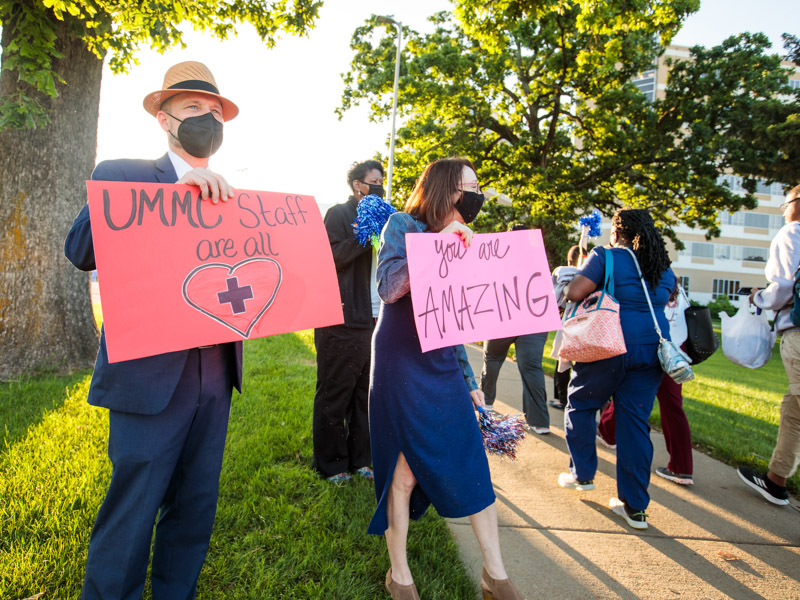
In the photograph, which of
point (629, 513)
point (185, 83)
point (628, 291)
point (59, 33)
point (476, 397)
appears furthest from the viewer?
point (59, 33)

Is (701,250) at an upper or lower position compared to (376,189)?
lower

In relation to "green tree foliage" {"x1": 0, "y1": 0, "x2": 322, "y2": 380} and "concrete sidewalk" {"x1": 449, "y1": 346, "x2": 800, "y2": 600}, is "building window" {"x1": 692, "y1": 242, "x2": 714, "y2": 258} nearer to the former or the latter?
"concrete sidewalk" {"x1": 449, "y1": 346, "x2": 800, "y2": 600}

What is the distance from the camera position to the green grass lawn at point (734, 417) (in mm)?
4734

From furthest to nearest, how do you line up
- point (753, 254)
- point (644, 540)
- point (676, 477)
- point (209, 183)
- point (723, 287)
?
point (753, 254) → point (723, 287) → point (676, 477) → point (644, 540) → point (209, 183)

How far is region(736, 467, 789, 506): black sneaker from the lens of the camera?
366 cm

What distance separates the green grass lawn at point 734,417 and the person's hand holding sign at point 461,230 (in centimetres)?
375

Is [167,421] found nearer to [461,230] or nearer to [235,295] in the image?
[235,295]

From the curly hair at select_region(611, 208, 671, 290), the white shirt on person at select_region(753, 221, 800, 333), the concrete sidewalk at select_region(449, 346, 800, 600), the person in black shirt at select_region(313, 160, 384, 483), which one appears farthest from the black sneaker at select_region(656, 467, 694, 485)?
the person in black shirt at select_region(313, 160, 384, 483)

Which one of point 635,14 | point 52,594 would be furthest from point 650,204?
point 52,594

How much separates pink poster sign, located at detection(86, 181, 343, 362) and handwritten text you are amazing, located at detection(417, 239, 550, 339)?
456mm

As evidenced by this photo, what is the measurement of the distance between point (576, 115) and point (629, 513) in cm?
1727

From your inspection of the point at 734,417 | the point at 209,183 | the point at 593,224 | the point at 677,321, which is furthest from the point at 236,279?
the point at 734,417

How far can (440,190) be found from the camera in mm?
2340

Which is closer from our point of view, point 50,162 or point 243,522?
point 243,522
